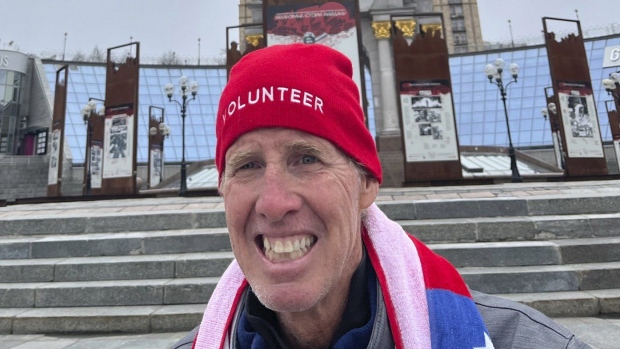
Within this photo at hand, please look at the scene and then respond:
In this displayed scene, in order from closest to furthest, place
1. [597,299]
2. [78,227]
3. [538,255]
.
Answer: [597,299] → [538,255] → [78,227]

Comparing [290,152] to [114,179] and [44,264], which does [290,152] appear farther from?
[114,179]

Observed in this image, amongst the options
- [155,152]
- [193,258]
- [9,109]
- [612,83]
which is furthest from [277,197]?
[9,109]

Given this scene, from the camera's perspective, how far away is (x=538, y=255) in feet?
13.7

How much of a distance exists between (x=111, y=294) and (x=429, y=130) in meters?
7.38

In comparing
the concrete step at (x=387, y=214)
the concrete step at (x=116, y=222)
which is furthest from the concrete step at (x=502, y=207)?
the concrete step at (x=116, y=222)

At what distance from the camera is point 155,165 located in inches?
800

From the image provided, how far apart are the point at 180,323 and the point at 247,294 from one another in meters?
2.95

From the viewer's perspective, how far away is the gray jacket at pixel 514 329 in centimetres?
91

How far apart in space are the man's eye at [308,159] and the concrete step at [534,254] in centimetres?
376

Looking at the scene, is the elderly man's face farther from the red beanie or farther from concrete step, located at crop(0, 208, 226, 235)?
concrete step, located at crop(0, 208, 226, 235)

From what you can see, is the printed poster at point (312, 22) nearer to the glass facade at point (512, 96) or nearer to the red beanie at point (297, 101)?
the red beanie at point (297, 101)

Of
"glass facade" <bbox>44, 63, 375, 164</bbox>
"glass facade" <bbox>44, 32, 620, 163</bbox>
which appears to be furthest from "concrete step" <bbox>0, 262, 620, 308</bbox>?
"glass facade" <bbox>44, 63, 375, 164</bbox>

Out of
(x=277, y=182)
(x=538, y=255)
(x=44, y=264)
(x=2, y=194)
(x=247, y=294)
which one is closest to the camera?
(x=277, y=182)

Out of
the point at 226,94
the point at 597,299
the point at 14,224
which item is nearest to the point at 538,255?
the point at 597,299
